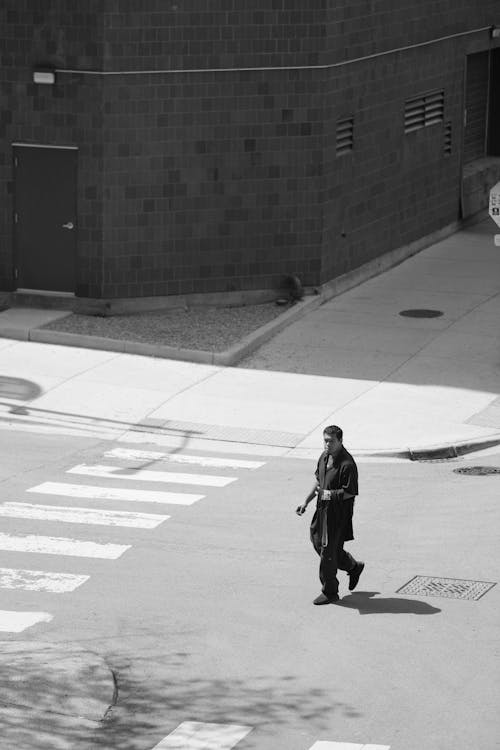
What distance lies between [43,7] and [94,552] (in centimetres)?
1151

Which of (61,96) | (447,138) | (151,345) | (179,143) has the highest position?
(61,96)

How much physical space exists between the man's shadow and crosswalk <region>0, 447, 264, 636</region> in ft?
7.75

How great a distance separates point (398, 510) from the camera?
55.9ft

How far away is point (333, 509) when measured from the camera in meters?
13.9

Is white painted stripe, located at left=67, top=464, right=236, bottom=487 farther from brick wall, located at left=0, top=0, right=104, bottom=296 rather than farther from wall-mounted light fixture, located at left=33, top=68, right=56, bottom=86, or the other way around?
wall-mounted light fixture, located at left=33, top=68, right=56, bottom=86

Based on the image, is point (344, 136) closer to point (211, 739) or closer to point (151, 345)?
point (151, 345)

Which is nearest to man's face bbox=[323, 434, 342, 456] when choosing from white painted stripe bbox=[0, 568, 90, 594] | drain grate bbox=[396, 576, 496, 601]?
drain grate bbox=[396, 576, 496, 601]

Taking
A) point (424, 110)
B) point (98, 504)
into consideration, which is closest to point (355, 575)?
point (98, 504)

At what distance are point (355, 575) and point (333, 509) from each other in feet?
2.17

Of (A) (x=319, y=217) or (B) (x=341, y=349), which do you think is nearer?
(B) (x=341, y=349)

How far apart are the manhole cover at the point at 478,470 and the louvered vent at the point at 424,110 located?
11.9m

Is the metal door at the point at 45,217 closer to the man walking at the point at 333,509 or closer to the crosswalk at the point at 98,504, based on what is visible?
the crosswalk at the point at 98,504

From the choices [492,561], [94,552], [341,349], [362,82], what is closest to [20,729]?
[94,552]

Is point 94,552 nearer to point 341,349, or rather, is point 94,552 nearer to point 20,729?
point 20,729
